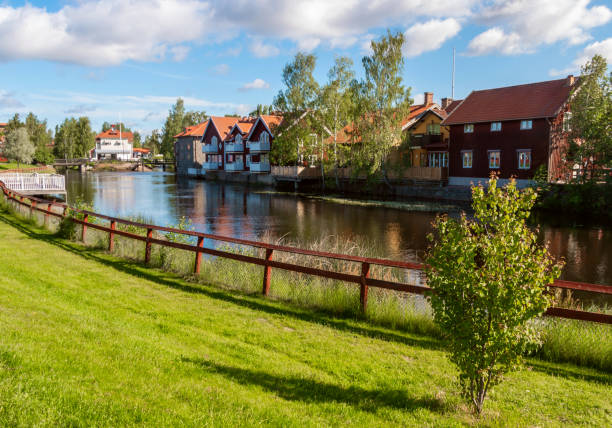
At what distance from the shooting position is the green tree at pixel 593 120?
33844mm

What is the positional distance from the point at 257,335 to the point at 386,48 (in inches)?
1708

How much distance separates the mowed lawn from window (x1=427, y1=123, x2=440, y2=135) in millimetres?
44774

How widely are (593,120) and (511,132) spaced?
722 cm

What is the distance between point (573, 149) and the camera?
119ft

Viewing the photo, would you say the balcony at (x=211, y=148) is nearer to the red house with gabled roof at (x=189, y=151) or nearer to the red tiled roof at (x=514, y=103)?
the red house with gabled roof at (x=189, y=151)

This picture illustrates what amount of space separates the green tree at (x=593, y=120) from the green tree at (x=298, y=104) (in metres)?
29.2

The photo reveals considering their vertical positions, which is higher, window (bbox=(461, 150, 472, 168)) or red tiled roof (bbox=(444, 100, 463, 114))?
red tiled roof (bbox=(444, 100, 463, 114))

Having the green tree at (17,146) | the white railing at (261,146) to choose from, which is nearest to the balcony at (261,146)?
the white railing at (261,146)

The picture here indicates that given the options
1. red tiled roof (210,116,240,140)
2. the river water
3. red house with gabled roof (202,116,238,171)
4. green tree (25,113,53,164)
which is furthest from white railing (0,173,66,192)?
green tree (25,113,53,164)

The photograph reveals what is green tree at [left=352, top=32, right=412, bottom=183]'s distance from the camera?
45.8 metres

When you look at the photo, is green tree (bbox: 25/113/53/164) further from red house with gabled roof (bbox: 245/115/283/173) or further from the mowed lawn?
the mowed lawn

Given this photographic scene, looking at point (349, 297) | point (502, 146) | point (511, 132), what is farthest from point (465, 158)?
point (349, 297)

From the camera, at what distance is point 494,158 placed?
4222cm

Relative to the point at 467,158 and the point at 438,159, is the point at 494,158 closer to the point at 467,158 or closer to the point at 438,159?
the point at 467,158
